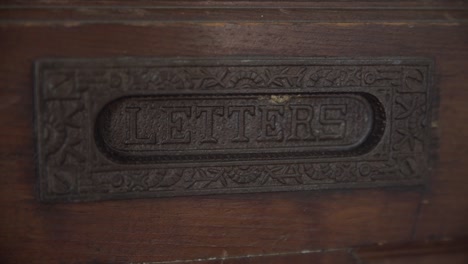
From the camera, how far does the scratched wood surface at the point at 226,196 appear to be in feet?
2.28

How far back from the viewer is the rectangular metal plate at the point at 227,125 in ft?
2.32

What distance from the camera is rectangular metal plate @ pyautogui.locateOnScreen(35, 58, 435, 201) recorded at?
71 cm

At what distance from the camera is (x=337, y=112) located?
0.80 metres

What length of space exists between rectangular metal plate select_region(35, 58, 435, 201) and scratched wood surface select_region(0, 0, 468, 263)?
16 mm

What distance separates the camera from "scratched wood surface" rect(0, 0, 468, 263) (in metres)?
0.69

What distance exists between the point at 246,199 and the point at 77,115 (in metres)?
0.24

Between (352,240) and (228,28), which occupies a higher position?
(228,28)

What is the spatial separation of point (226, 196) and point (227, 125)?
0.09 m

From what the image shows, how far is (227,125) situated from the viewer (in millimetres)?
766

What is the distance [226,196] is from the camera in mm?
775

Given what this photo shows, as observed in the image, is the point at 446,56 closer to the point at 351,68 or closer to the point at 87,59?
the point at 351,68

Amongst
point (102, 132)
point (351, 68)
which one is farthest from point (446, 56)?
point (102, 132)

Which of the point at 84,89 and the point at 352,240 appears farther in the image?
the point at 352,240

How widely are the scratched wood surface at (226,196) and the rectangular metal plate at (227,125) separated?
0.6 inches
